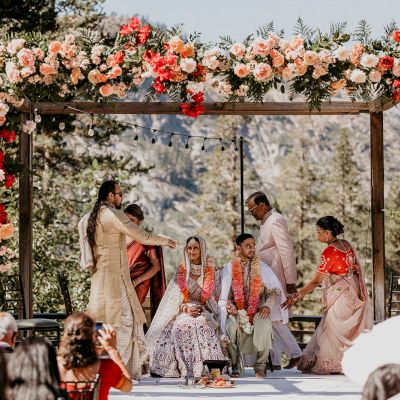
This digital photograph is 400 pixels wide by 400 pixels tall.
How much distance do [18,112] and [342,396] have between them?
4.52m

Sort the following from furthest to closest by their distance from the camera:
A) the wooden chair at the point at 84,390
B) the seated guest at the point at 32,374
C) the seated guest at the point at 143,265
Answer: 1. the seated guest at the point at 143,265
2. the wooden chair at the point at 84,390
3. the seated guest at the point at 32,374

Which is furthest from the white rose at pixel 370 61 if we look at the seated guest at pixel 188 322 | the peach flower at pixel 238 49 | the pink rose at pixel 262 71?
the seated guest at pixel 188 322

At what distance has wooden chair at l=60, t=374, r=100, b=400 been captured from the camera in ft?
16.6

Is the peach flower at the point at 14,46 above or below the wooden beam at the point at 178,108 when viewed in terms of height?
above

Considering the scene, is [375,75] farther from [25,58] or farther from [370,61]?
[25,58]

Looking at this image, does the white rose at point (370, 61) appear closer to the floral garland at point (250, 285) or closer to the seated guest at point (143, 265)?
the floral garland at point (250, 285)

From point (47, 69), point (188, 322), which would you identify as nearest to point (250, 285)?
point (188, 322)

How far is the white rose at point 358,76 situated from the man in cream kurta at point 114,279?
2401 millimetres

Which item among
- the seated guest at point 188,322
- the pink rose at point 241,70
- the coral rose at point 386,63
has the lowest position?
the seated guest at point 188,322

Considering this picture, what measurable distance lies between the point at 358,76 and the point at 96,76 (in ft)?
8.13

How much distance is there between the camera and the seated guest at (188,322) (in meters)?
10.4

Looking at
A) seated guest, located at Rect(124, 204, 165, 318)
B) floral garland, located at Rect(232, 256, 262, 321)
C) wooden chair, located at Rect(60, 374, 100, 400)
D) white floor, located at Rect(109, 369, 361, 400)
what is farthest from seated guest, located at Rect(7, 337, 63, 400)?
seated guest, located at Rect(124, 204, 165, 318)

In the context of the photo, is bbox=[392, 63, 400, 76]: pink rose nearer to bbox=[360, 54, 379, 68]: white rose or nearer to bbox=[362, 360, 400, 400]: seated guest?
bbox=[360, 54, 379, 68]: white rose

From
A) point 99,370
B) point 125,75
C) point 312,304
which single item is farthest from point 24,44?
point 312,304
